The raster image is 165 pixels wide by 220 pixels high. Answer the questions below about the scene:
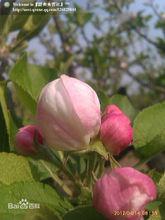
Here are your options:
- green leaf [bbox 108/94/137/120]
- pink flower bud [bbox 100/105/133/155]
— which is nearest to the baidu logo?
pink flower bud [bbox 100/105/133/155]

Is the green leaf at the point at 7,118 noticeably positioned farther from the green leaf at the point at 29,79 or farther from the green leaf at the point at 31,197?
the green leaf at the point at 31,197

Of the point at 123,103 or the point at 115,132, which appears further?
the point at 123,103

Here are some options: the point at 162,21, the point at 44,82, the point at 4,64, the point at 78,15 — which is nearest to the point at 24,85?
the point at 44,82

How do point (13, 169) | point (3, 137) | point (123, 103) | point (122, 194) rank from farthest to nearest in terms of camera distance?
point (123, 103), point (3, 137), point (13, 169), point (122, 194)

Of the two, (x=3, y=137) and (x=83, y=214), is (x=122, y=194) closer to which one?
(x=83, y=214)

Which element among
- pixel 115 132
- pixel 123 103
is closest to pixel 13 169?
pixel 115 132

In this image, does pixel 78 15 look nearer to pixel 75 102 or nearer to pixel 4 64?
pixel 4 64

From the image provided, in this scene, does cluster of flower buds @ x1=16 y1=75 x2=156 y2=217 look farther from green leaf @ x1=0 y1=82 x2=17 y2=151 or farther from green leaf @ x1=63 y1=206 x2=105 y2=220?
green leaf @ x1=0 y1=82 x2=17 y2=151
